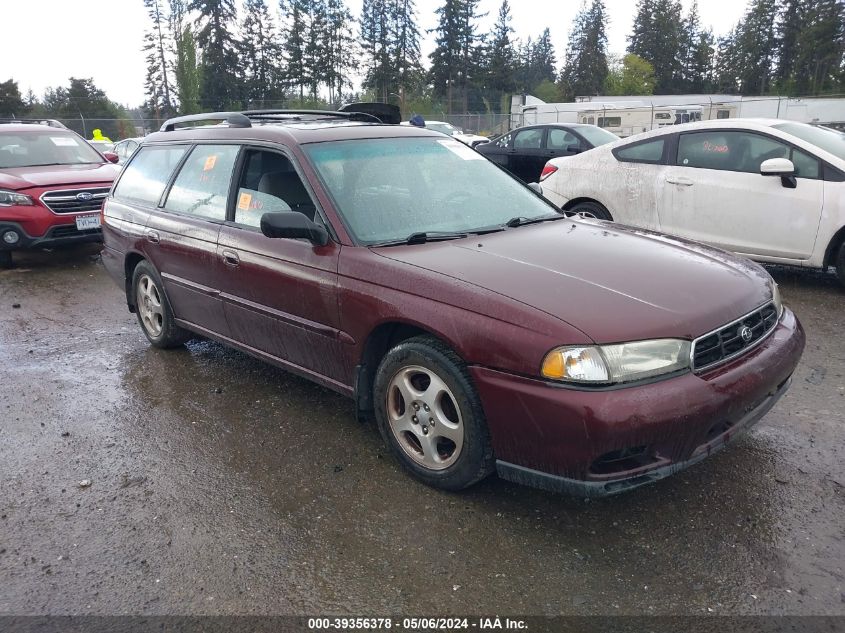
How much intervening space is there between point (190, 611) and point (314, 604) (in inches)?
17.8

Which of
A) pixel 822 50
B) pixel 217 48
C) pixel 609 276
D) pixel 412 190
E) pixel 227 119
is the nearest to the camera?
pixel 609 276

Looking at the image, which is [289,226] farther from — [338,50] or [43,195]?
[338,50]

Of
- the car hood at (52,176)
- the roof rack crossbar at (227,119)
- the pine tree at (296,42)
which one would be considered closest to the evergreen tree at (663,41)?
the pine tree at (296,42)

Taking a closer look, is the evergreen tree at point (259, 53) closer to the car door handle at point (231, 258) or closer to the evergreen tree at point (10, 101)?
the evergreen tree at point (10, 101)

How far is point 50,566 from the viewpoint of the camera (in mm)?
2725

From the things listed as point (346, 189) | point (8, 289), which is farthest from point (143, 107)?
point (346, 189)

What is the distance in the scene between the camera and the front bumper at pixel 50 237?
26.5 feet

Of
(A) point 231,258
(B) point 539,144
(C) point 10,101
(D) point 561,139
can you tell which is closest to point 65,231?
(A) point 231,258

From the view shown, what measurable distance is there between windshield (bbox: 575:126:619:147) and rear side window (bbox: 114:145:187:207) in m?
7.67

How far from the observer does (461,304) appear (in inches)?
112

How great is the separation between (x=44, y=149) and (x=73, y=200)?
67.0 inches

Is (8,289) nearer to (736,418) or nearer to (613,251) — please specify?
(613,251)

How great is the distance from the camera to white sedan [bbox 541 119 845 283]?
5.95 meters

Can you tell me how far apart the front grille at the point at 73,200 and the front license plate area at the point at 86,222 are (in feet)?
0.32
